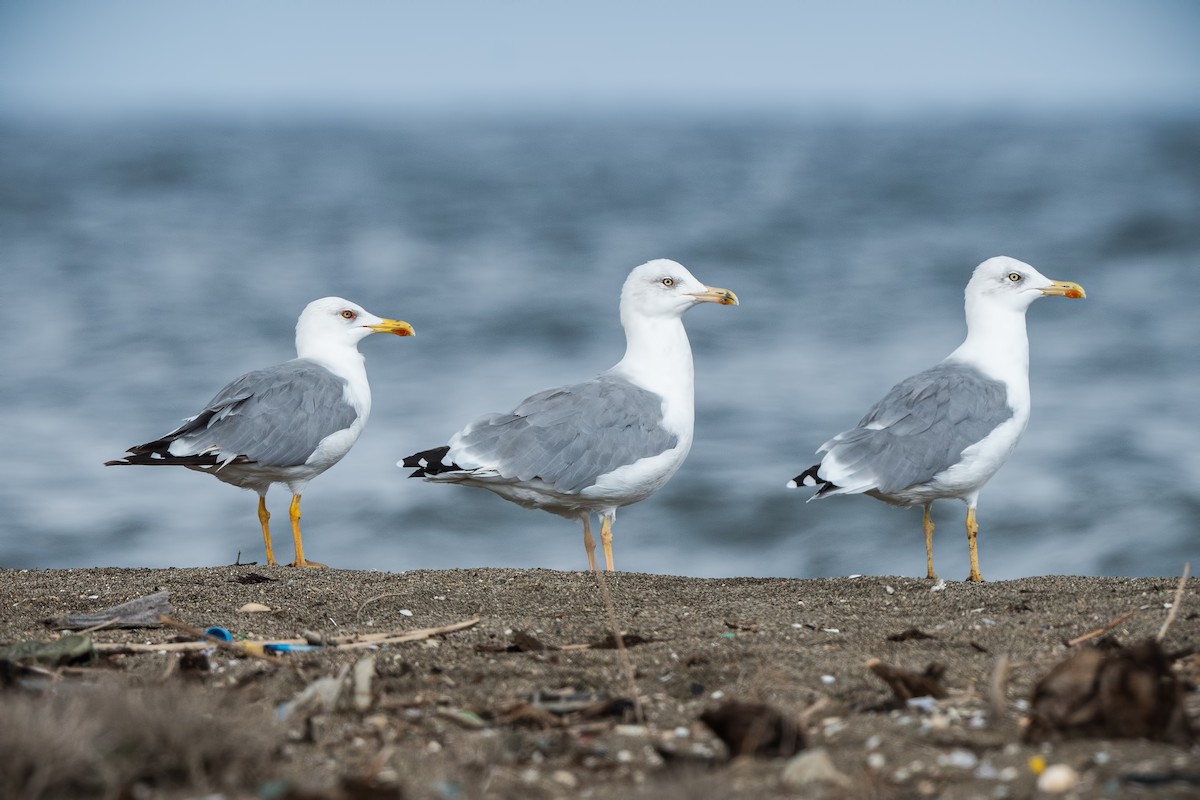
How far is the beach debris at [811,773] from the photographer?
261 centimetres

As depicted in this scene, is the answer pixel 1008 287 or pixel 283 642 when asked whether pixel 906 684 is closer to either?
pixel 283 642

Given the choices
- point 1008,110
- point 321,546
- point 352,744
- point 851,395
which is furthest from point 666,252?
point 1008,110

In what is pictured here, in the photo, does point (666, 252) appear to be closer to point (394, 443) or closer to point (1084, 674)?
point (394, 443)

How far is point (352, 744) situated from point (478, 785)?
45 centimetres

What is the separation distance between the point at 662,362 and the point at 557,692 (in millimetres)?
3881

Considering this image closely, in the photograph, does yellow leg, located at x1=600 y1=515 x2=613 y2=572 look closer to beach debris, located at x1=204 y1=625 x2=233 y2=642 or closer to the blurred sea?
beach debris, located at x1=204 y1=625 x2=233 y2=642

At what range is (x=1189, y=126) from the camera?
108 ft

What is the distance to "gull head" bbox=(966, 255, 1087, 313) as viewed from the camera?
7508mm

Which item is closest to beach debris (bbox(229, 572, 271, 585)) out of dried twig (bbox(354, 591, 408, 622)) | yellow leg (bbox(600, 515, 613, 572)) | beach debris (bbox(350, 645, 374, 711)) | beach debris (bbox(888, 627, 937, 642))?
dried twig (bbox(354, 591, 408, 622))

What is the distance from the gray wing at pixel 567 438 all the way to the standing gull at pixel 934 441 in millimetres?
823

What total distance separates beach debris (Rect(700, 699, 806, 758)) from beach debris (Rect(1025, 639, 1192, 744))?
1.59ft

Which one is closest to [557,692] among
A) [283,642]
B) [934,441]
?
[283,642]

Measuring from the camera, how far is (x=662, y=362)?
7180 millimetres

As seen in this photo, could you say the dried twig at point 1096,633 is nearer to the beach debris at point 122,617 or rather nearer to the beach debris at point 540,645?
the beach debris at point 540,645
